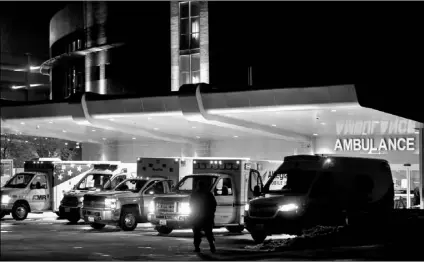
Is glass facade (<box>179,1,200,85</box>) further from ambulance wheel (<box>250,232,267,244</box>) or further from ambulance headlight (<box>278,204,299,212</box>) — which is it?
ambulance headlight (<box>278,204,299,212</box>)

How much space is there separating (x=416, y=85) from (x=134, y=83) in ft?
58.3

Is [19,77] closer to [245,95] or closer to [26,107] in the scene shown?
[26,107]

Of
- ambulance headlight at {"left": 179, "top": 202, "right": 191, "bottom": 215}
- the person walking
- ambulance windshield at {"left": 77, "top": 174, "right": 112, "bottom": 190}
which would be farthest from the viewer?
ambulance windshield at {"left": 77, "top": 174, "right": 112, "bottom": 190}

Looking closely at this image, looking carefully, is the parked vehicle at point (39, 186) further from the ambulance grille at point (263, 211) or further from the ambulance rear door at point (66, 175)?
the ambulance grille at point (263, 211)

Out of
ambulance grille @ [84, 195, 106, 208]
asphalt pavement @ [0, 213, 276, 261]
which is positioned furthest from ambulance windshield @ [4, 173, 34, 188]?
ambulance grille @ [84, 195, 106, 208]

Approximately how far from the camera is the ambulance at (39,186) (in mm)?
31406

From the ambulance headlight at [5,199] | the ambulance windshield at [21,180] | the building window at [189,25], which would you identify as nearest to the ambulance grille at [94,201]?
the ambulance headlight at [5,199]

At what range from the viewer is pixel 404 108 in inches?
1232

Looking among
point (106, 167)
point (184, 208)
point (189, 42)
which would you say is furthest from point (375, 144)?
point (184, 208)

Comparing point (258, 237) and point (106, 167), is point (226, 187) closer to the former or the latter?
point (258, 237)

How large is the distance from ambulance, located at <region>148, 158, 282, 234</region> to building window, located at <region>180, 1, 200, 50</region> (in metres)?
19.0

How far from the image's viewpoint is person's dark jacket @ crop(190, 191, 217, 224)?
693 inches

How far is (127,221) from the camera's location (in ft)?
84.0

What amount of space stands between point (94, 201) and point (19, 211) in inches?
289
